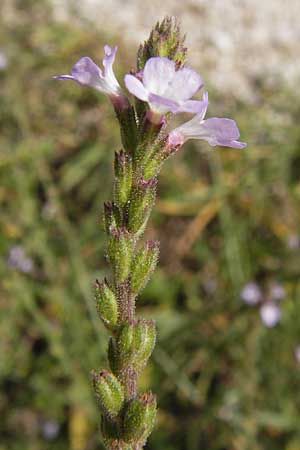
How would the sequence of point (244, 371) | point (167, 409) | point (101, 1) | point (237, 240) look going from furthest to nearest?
point (101, 1), point (237, 240), point (167, 409), point (244, 371)

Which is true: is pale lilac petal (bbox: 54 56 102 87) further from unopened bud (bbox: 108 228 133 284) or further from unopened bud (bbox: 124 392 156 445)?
unopened bud (bbox: 124 392 156 445)

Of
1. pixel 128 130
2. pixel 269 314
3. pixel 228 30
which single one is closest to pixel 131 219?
pixel 128 130

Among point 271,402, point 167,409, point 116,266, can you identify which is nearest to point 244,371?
point 271,402

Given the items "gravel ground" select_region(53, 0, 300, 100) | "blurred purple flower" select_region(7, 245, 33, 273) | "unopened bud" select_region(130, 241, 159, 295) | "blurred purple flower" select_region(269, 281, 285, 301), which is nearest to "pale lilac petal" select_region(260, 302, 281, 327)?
"blurred purple flower" select_region(269, 281, 285, 301)

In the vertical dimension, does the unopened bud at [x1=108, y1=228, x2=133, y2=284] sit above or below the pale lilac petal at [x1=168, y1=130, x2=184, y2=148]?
below

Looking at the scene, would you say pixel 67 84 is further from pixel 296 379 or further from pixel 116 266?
pixel 116 266
